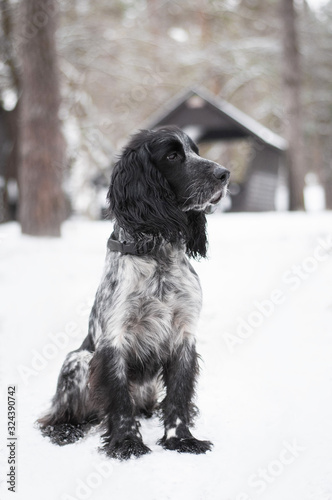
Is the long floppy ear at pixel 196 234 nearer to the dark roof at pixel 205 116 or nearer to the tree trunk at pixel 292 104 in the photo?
the tree trunk at pixel 292 104

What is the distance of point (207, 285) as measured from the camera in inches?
232

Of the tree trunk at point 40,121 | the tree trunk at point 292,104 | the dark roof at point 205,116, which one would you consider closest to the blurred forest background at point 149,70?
the tree trunk at point 292,104

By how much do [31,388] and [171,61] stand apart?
16414mm

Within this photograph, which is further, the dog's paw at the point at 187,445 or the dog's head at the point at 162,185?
the dog's head at the point at 162,185

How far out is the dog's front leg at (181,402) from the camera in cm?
297

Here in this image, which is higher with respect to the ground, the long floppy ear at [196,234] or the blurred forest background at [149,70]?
the blurred forest background at [149,70]

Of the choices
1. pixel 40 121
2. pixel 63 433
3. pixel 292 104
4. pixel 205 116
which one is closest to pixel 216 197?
pixel 63 433

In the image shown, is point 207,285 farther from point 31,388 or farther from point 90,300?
point 31,388

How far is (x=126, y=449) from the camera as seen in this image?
113 inches

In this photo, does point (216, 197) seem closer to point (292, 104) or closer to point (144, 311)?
point (144, 311)

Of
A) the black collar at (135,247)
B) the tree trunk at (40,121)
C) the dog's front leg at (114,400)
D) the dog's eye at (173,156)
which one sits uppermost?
the tree trunk at (40,121)

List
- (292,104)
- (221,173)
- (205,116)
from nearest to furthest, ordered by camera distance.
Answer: (221,173)
(292,104)
(205,116)

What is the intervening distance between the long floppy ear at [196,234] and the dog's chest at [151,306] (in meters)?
0.34

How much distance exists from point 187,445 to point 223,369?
1.25m
